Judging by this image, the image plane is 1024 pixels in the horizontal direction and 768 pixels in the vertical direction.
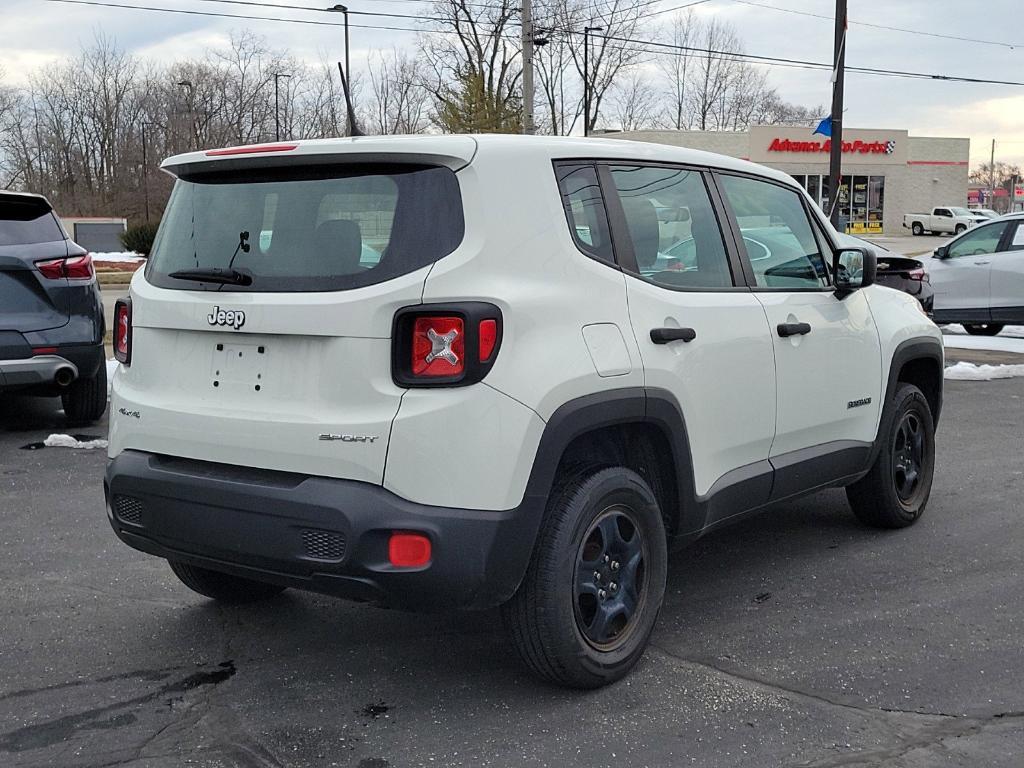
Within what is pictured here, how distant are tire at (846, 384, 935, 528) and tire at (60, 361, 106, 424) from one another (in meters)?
5.54

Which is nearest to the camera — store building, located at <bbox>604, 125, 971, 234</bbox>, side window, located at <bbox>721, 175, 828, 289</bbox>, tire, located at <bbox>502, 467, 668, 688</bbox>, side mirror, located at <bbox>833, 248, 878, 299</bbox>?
tire, located at <bbox>502, 467, 668, 688</bbox>

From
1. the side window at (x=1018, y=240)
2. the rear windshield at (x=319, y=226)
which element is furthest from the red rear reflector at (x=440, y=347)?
the side window at (x=1018, y=240)

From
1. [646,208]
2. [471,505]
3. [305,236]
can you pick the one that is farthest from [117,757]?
[646,208]

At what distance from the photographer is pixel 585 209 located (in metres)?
3.83

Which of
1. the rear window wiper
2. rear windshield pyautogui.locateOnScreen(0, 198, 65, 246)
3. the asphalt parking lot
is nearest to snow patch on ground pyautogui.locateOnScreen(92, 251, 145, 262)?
rear windshield pyautogui.locateOnScreen(0, 198, 65, 246)

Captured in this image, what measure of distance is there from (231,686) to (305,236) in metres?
1.53

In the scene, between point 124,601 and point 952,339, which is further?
point 952,339

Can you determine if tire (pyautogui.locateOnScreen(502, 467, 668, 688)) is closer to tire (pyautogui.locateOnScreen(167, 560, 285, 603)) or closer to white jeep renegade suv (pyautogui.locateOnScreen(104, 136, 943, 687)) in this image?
white jeep renegade suv (pyautogui.locateOnScreen(104, 136, 943, 687))

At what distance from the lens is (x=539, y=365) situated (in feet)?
11.2

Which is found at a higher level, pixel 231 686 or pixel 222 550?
pixel 222 550

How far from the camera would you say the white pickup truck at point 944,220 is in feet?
185

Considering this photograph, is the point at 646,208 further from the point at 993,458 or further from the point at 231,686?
the point at 993,458

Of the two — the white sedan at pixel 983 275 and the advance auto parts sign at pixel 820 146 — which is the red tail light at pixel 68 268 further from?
the advance auto parts sign at pixel 820 146

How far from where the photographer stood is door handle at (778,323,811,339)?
4.59 meters
